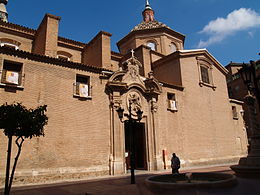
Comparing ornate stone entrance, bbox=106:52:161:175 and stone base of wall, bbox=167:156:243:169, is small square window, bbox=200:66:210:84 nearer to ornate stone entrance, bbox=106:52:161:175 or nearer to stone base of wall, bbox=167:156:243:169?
ornate stone entrance, bbox=106:52:161:175

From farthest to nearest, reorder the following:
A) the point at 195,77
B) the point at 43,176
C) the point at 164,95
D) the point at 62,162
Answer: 1. the point at 195,77
2. the point at 164,95
3. the point at 62,162
4. the point at 43,176

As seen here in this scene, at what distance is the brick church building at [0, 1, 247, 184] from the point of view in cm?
1149

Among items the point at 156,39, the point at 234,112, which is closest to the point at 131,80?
the point at 156,39

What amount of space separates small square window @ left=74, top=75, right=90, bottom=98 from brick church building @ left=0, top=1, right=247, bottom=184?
Result: 0.06 metres

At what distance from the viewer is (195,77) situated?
20.4 meters

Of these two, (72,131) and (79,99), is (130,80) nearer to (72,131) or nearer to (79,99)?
(79,99)

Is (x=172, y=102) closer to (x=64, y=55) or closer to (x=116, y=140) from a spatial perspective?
(x=116, y=140)

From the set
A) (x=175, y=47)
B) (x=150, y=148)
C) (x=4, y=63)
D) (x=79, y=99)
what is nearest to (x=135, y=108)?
(x=150, y=148)

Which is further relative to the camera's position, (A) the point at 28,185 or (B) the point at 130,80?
(B) the point at 130,80

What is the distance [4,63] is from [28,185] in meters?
6.27

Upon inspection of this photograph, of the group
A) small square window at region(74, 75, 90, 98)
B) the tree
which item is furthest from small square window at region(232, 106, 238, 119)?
the tree

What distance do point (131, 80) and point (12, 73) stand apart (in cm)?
750

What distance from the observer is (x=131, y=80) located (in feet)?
51.1

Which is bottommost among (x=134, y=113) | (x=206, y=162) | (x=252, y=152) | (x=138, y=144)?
(x=206, y=162)
